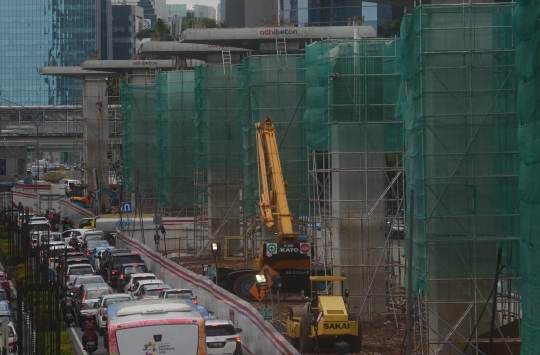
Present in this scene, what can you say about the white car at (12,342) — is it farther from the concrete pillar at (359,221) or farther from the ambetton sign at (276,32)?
the ambetton sign at (276,32)

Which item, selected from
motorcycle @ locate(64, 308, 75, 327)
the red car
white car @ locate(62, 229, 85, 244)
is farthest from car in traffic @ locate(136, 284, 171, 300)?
white car @ locate(62, 229, 85, 244)

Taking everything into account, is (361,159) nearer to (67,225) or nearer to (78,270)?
(78,270)

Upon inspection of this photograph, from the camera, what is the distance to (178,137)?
59.9 meters

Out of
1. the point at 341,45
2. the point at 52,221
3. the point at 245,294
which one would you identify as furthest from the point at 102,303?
the point at 52,221

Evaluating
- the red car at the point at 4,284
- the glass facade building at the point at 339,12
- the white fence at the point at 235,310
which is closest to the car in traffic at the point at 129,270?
the white fence at the point at 235,310

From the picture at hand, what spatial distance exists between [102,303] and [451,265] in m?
11.1

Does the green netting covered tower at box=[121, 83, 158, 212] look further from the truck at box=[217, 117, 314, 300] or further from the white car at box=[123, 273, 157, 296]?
the white car at box=[123, 273, 157, 296]

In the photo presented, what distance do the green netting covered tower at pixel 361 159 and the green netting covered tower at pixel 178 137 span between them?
1110 inches

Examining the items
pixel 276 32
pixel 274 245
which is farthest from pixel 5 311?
pixel 276 32

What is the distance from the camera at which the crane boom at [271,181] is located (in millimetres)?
37375

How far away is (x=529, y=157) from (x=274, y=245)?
61.7ft

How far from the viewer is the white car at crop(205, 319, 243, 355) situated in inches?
933

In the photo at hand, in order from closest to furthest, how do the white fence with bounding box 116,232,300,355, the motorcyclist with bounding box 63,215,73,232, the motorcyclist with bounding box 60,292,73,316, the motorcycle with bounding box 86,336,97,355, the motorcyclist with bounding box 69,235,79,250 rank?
the white fence with bounding box 116,232,300,355
the motorcycle with bounding box 86,336,97,355
the motorcyclist with bounding box 60,292,73,316
the motorcyclist with bounding box 69,235,79,250
the motorcyclist with bounding box 63,215,73,232

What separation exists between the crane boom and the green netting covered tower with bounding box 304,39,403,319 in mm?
5555
